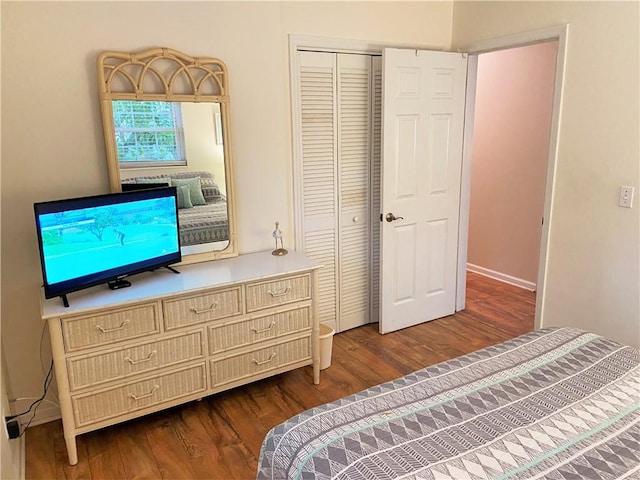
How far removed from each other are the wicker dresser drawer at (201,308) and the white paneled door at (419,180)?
1.27 m

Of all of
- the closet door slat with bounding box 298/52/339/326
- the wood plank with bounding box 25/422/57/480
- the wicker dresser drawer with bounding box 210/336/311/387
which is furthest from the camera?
the closet door slat with bounding box 298/52/339/326

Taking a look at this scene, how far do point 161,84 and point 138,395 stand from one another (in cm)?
159

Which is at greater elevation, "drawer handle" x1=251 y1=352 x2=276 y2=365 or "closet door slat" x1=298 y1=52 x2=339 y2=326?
"closet door slat" x1=298 y1=52 x2=339 y2=326

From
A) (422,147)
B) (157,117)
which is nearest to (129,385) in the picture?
(157,117)

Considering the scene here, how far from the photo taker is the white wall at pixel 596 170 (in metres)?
2.49

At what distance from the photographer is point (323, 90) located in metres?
3.11

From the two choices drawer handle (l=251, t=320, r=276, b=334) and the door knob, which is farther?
the door knob

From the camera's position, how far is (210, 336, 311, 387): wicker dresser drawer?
2.54m

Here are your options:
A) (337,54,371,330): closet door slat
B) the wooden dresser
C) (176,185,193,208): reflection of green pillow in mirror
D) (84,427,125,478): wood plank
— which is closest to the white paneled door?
(337,54,371,330): closet door slat

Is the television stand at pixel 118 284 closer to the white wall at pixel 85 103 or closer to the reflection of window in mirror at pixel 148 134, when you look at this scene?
the white wall at pixel 85 103

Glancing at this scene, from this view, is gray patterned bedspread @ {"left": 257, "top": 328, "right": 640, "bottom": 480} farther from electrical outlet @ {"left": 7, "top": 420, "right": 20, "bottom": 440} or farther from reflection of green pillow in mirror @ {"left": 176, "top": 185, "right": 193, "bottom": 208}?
reflection of green pillow in mirror @ {"left": 176, "top": 185, "right": 193, "bottom": 208}

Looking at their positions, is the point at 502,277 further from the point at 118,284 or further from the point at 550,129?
the point at 118,284

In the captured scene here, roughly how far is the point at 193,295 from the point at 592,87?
95.4 inches

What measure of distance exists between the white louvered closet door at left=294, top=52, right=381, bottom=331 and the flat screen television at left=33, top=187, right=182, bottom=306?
0.96m
